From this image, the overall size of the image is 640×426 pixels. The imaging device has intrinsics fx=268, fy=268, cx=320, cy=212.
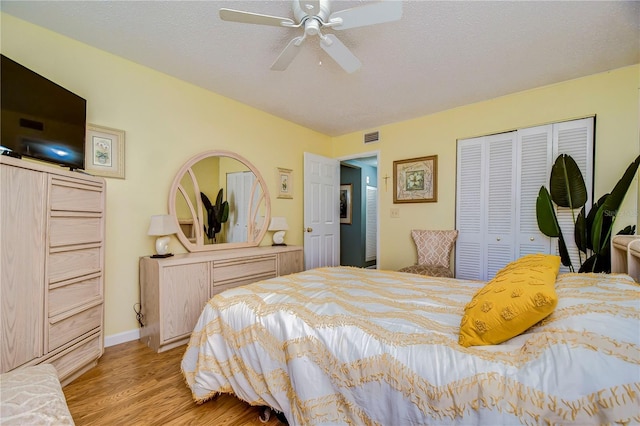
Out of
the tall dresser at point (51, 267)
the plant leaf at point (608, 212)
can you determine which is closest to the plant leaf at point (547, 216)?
the plant leaf at point (608, 212)

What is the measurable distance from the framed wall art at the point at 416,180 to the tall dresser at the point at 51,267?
3386 mm

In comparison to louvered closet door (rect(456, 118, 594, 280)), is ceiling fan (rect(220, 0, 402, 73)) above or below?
above

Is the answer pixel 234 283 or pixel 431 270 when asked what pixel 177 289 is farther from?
pixel 431 270

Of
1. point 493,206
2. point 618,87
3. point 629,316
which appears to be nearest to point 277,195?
point 493,206

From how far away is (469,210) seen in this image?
334 centimetres

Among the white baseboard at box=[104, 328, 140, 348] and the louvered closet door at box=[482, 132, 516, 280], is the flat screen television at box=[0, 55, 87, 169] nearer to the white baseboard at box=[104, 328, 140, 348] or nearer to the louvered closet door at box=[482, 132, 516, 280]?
the white baseboard at box=[104, 328, 140, 348]

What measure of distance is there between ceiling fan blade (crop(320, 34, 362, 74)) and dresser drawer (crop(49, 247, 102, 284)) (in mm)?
2159

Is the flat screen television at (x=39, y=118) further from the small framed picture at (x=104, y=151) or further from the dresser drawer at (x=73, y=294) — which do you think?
the dresser drawer at (x=73, y=294)

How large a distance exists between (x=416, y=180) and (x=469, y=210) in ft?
2.58

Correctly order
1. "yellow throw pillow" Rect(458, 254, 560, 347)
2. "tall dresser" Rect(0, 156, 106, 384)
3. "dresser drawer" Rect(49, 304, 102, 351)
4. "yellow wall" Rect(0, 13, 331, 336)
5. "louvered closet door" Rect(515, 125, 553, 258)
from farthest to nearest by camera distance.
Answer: "louvered closet door" Rect(515, 125, 553, 258)
"yellow wall" Rect(0, 13, 331, 336)
"dresser drawer" Rect(49, 304, 102, 351)
"tall dresser" Rect(0, 156, 106, 384)
"yellow throw pillow" Rect(458, 254, 560, 347)

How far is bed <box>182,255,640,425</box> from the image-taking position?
750 millimetres

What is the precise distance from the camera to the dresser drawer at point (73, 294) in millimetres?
1641

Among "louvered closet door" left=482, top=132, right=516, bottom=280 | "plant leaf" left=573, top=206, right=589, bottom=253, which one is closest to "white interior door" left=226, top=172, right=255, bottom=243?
"louvered closet door" left=482, top=132, right=516, bottom=280

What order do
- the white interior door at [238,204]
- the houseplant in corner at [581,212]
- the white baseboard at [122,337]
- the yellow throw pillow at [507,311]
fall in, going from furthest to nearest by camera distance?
1. the white interior door at [238,204]
2. the white baseboard at [122,337]
3. the houseplant in corner at [581,212]
4. the yellow throw pillow at [507,311]
